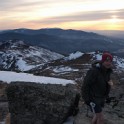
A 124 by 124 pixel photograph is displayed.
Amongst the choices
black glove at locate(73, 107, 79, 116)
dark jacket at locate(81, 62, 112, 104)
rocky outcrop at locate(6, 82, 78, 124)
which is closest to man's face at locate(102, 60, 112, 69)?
dark jacket at locate(81, 62, 112, 104)

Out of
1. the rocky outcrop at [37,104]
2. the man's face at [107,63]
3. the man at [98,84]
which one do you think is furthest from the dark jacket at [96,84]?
the rocky outcrop at [37,104]

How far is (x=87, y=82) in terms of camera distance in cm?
1059

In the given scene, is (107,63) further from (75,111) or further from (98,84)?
(75,111)

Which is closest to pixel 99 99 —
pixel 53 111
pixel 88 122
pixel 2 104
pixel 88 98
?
pixel 88 98

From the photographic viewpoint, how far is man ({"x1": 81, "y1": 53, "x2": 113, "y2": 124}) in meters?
10.6

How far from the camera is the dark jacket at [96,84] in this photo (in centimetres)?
1059

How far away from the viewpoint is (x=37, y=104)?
1414cm

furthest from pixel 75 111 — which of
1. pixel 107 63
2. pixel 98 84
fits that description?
pixel 107 63

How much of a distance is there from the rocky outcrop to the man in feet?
10.6

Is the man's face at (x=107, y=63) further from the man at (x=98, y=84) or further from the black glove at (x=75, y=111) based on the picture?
the black glove at (x=75, y=111)

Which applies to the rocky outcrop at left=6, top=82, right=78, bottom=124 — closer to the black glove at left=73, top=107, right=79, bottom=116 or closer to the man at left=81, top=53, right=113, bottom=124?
the black glove at left=73, top=107, right=79, bottom=116

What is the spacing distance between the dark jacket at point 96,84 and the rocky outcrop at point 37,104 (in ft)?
11.2

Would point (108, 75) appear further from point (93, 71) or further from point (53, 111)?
point (53, 111)

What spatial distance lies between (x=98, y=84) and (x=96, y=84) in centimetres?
7
